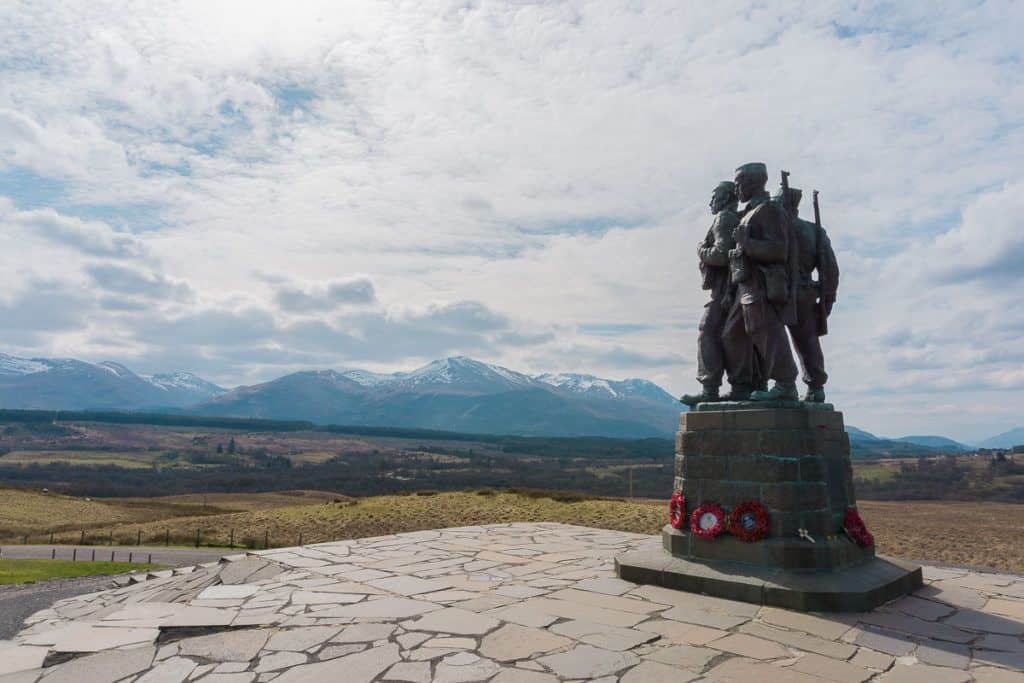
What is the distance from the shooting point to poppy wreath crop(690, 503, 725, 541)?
26.0ft

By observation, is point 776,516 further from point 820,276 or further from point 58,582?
point 58,582

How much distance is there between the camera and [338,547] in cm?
1127

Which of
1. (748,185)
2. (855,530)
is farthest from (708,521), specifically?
(748,185)

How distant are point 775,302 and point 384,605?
19.1 ft

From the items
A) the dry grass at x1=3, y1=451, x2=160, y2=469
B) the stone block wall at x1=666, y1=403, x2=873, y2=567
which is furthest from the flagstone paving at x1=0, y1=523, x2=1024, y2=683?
the dry grass at x1=3, y1=451, x2=160, y2=469

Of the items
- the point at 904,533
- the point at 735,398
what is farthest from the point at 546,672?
the point at 904,533

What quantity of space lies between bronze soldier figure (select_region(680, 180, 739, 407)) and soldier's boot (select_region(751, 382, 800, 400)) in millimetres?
745

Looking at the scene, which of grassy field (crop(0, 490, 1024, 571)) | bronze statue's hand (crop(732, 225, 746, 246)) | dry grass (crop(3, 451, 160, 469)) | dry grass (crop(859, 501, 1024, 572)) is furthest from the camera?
A: dry grass (crop(3, 451, 160, 469))

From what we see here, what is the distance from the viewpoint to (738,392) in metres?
8.83

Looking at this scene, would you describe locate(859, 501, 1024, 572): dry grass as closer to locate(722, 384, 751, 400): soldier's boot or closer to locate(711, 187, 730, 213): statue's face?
locate(722, 384, 751, 400): soldier's boot

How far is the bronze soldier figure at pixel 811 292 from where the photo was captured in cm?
877

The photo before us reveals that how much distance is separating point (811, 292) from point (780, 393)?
1.67 meters

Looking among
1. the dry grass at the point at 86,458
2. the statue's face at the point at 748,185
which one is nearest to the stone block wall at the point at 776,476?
the statue's face at the point at 748,185

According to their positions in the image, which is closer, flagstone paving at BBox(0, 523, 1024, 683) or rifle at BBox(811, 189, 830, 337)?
flagstone paving at BBox(0, 523, 1024, 683)
